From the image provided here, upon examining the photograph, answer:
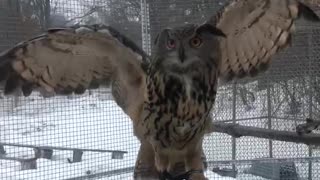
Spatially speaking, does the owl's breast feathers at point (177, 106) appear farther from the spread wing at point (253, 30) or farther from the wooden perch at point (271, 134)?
the wooden perch at point (271, 134)

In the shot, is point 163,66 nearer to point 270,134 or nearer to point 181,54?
point 181,54

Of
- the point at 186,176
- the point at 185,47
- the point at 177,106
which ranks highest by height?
the point at 185,47

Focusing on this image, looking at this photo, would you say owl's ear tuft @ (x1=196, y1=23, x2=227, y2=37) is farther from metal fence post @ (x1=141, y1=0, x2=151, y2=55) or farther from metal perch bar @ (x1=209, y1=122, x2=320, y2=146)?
metal fence post @ (x1=141, y1=0, x2=151, y2=55)

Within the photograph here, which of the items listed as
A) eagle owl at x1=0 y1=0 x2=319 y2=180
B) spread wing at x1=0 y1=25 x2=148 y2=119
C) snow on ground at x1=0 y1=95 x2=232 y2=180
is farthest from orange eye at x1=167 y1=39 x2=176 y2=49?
snow on ground at x1=0 y1=95 x2=232 y2=180

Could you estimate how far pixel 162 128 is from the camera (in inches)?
35.8

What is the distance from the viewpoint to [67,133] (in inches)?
59.5

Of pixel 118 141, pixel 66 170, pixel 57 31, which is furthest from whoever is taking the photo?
pixel 118 141

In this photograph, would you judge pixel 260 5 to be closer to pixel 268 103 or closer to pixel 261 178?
pixel 268 103

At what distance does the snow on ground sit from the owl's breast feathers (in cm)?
45

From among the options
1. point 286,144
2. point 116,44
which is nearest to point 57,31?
point 116,44

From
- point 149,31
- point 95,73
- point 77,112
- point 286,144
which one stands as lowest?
point 286,144

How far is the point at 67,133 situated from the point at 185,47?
79 cm

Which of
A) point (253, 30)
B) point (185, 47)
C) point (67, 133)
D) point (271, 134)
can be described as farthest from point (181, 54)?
point (67, 133)

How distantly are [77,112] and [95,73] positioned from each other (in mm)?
546
